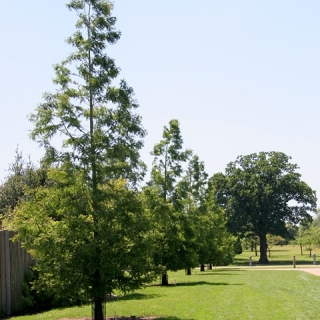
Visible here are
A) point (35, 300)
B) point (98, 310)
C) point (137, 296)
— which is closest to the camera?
point (98, 310)

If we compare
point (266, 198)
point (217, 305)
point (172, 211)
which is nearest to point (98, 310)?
point (217, 305)

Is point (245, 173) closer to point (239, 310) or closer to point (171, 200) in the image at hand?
point (171, 200)

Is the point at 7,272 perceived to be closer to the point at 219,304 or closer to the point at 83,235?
the point at 83,235

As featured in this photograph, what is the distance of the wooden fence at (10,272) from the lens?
1355 centimetres

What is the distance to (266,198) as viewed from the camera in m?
59.0

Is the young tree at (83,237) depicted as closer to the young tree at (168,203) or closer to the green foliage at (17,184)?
the young tree at (168,203)

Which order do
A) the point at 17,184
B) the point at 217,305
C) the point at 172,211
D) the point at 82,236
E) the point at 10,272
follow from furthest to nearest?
the point at 17,184, the point at 172,211, the point at 217,305, the point at 10,272, the point at 82,236

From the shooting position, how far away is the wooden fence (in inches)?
533

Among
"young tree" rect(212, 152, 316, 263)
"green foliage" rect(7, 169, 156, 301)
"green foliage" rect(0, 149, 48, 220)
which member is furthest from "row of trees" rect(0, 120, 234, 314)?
"young tree" rect(212, 152, 316, 263)

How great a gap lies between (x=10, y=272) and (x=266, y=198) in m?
48.0

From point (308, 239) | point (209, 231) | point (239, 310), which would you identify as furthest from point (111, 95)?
point (308, 239)

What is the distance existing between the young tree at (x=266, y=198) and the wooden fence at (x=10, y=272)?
46836mm

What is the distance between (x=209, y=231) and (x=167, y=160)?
1261 cm

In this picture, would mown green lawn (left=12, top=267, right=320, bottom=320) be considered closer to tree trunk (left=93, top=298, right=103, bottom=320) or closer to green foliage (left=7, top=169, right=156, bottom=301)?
tree trunk (left=93, top=298, right=103, bottom=320)
